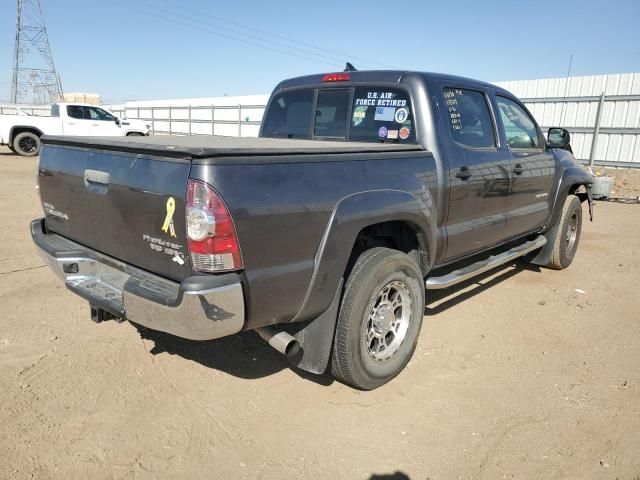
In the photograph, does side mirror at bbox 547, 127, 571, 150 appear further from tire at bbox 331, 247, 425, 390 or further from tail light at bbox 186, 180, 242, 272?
tail light at bbox 186, 180, 242, 272

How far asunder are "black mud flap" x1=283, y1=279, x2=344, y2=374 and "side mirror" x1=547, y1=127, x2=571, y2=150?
343 centimetres

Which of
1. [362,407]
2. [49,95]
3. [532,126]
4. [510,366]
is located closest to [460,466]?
[362,407]

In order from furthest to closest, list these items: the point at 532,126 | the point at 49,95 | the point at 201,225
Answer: the point at 49,95
the point at 532,126
the point at 201,225

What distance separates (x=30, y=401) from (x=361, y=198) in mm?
2257

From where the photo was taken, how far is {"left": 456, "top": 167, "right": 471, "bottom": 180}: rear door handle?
142 inches

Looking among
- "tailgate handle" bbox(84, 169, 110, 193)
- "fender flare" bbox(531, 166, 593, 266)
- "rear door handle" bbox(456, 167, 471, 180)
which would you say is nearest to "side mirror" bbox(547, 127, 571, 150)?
"fender flare" bbox(531, 166, 593, 266)

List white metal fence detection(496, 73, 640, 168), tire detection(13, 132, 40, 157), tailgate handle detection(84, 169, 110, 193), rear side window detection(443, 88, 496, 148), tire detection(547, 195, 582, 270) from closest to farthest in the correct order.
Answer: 1. tailgate handle detection(84, 169, 110, 193)
2. rear side window detection(443, 88, 496, 148)
3. tire detection(547, 195, 582, 270)
4. white metal fence detection(496, 73, 640, 168)
5. tire detection(13, 132, 40, 157)

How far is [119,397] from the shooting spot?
2934mm

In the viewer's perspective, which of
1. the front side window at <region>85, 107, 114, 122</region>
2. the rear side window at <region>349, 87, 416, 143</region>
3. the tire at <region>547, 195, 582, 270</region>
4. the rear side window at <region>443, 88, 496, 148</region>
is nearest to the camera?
the rear side window at <region>349, 87, 416, 143</region>

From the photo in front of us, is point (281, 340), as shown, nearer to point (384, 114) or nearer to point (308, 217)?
point (308, 217)

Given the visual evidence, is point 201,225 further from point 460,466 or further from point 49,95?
point 49,95

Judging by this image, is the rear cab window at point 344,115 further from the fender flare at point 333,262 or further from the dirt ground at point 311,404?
the dirt ground at point 311,404

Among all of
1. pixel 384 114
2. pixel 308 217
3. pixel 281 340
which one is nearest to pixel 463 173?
pixel 384 114

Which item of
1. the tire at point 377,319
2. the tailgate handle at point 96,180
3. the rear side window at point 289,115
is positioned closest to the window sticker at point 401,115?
the rear side window at point 289,115
